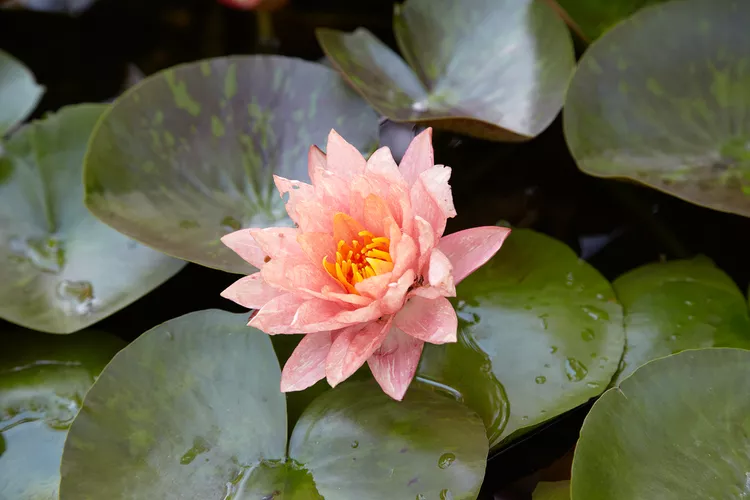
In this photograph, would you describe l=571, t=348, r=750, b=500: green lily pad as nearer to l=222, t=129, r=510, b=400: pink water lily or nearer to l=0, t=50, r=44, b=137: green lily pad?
l=222, t=129, r=510, b=400: pink water lily

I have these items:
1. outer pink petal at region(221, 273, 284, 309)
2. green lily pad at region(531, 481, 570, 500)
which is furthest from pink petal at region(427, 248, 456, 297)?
green lily pad at region(531, 481, 570, 500)

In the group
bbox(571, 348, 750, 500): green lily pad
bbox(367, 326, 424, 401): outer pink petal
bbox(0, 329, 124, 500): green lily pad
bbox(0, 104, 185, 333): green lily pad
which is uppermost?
bbox(0, 104, 185, 333): green lily pad

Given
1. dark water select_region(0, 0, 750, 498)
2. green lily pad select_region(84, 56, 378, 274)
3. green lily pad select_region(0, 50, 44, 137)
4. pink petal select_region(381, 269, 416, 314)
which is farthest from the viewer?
green lily pad select_region(0, 50, 44, 137)

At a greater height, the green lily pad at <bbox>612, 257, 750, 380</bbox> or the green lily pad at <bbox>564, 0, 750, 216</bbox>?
the green lily pad at <bbox>564, 0, 750, 216</bbox>

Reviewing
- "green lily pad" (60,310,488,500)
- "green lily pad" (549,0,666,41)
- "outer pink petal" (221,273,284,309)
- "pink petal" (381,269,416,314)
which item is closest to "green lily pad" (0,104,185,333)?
"green lily pad" (60,310,488,500)

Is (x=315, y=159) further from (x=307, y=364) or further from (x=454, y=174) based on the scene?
(x=454, y=174)

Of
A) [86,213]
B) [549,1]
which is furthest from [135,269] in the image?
[549,1]

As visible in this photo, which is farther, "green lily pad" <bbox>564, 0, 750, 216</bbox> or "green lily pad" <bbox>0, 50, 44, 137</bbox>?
"green lily pad" <bbox>0, 50, 44, 137</bbox>

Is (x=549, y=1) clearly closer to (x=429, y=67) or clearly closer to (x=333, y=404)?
(x=429, y=67)

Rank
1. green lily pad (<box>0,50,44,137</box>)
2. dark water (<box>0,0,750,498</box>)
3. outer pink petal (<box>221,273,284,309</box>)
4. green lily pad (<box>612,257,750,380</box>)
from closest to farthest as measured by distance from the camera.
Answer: outer pink petal (<box>221,273,284,309</box>), green lily pad (<box>612,257,750,380</box>), dark water (<box>0,0,750,498</box>), green lily pad (<box>0,50,44,137</box>)
